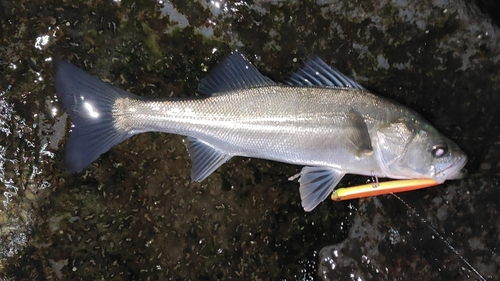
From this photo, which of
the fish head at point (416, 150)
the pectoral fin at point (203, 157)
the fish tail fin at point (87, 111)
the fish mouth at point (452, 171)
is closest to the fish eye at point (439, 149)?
the fish head at point (416, 150)

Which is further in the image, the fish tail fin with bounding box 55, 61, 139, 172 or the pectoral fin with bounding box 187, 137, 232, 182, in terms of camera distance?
the pectoral fin with bounding box 187, 137, 232, 182

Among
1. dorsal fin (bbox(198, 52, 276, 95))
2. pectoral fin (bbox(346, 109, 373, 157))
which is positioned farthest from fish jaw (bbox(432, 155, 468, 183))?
dorsal fin (bbox(198, 52, 276, 95))

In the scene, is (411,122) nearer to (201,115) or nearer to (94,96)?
(201,115)

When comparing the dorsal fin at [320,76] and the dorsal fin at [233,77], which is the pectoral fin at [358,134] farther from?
the dorsal fin at [233,77]

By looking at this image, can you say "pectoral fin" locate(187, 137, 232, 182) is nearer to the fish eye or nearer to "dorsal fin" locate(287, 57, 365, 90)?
"dorsal fin" locate(287, 57, 365, 90)

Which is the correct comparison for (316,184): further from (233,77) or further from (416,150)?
(233,77)

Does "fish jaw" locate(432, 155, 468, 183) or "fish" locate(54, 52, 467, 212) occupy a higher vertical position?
"fish" locate(54, 52, 467, 212)

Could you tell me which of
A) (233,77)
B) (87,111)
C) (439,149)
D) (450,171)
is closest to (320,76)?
(233,77)
